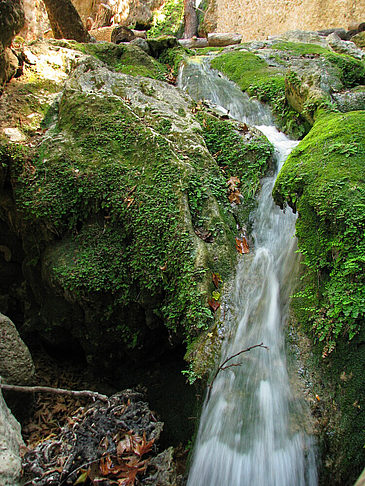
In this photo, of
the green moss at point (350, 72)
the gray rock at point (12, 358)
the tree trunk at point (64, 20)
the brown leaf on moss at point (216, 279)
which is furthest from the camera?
the tree trunk at point (64, 20)

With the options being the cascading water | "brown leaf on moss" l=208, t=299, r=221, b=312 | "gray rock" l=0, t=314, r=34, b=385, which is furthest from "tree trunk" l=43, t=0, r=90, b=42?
"brown leaf on moss" l=208, t=299, r=221, b=312

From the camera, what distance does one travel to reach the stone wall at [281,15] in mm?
Answer: 16578

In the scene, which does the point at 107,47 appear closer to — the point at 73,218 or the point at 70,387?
the point at 73,218

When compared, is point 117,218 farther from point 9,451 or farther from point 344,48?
point 344,48

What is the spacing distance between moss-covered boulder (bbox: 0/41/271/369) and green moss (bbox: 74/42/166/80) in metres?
3.58

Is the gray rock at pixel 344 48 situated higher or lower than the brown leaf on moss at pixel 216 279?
higher

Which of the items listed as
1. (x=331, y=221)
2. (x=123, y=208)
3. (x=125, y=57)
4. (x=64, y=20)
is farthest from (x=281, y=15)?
(x=331, y=221)

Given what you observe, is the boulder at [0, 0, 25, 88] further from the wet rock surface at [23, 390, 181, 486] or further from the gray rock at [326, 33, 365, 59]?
the gray rock at [326, 33, 365, 59]

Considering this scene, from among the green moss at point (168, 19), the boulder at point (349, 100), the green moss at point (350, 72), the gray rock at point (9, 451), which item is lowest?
the gray rock at point (9, 451)

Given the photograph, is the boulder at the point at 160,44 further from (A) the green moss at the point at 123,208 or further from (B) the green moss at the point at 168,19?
(B) the green moss at the point at 168,19

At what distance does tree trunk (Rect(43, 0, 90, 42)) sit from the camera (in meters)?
9.21

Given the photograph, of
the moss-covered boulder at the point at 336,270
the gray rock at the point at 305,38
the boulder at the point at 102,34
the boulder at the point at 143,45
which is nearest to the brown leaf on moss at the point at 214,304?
the moss-covered boulder at the point at 336,270

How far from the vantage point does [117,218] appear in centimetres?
451

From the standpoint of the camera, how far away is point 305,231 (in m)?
3.35
